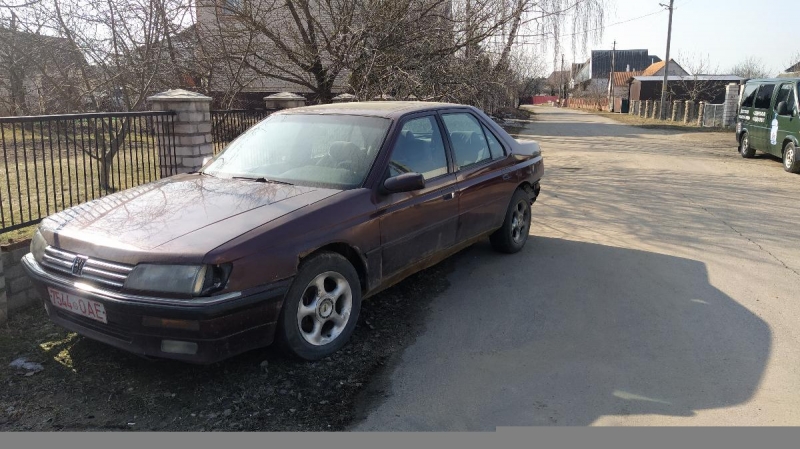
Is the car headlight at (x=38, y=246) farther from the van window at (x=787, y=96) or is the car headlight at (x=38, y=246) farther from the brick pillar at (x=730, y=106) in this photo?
the brick pillar at (x=730, y=106)

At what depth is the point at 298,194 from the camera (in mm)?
4043

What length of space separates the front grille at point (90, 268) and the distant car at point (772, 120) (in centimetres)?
1357

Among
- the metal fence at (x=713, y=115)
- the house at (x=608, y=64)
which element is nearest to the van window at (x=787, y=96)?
the metal fence at (x=713, y=115)

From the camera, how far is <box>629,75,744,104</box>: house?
46.2 metres

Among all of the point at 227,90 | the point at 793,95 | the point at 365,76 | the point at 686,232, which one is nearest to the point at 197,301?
the point at 686,232

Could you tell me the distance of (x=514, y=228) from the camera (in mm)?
6477

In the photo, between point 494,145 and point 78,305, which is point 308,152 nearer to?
point 78,305

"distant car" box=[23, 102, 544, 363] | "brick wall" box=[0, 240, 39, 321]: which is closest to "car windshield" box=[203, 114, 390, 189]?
"distant car" box=[23, 102, 544, 363]

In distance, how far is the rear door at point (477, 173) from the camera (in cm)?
533

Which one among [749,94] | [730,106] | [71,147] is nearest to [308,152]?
[71,147]

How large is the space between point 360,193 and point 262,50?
10.3 meters

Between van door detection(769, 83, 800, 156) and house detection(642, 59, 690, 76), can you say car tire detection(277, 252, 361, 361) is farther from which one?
house detection(642, 59, 690, 76)

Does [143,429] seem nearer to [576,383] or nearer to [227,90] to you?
[576,383]

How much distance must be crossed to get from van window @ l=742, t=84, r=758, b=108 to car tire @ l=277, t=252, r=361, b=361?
14603mm
